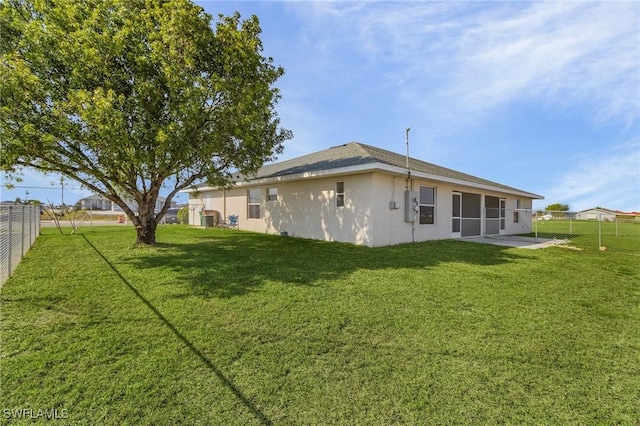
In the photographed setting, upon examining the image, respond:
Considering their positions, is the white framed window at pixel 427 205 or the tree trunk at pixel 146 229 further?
the white framed window at pixel 427 205

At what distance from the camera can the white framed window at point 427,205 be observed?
467 inches

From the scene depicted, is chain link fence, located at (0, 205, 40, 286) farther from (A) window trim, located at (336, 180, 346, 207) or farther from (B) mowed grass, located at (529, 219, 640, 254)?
(B) mowed grass, located at (529, 219, 640, 254)

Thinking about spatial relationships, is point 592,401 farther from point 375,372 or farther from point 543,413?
point 375,372

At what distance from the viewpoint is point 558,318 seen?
172 inches

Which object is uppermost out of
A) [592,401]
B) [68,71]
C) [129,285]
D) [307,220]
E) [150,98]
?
[68,71]

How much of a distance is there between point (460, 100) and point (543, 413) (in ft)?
39.9

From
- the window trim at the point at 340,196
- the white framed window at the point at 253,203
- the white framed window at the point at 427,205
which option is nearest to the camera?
the window trim at the point at 340,196

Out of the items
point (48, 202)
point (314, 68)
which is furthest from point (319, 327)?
point (48, 202)

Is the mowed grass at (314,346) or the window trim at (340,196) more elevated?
the window trim at (340,196)

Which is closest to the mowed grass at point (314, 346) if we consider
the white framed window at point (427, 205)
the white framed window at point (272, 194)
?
the white framed window at point (427, 205)

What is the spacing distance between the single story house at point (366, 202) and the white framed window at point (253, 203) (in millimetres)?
44

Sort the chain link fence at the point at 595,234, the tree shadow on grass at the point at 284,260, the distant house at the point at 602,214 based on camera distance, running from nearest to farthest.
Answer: the tree shadow on grass at the point at 284,260
the distant house at the point at 602,214
the chain link fence at the point at 595,234

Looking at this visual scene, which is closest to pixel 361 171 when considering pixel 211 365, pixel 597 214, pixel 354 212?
pixel 354 212

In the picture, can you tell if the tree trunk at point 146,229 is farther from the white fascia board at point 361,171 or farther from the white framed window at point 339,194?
the white framed window at point 339,194
